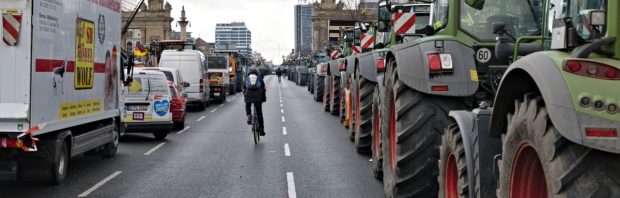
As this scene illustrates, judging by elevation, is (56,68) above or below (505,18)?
below

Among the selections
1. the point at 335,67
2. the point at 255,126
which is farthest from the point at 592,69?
the point at 335,67

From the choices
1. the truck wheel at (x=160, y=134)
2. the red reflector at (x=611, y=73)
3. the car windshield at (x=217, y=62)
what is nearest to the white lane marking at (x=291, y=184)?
the red reflector at (x=611, y=73)

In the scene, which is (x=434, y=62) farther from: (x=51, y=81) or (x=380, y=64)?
(x=380, y=64)

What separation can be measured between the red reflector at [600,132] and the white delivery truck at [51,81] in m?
6.69

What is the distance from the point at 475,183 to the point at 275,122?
17695mm

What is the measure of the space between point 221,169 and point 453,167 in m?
6.46

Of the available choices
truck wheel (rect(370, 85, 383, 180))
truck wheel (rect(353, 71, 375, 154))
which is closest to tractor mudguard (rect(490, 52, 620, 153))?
truck wheel (rect(370, 85, 383, 180))

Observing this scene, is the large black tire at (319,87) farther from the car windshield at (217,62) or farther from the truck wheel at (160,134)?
the truck wheel at (160,134)

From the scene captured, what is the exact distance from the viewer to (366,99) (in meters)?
13.0

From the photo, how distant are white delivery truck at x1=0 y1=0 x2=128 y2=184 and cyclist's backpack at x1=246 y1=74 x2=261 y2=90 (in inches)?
196

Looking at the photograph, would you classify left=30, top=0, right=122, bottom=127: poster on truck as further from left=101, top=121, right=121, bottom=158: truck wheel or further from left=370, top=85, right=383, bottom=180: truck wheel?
left=370, top=85, right=383, bottom=180: truck wheel

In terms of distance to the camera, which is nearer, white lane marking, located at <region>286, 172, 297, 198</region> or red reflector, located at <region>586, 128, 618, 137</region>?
red reflector, located at <region>586, 128, 618, 137</region>

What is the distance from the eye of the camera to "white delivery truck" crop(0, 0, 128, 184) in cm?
798

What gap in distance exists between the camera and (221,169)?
11453 mm
